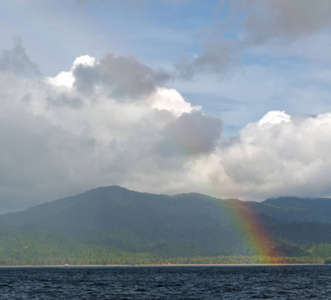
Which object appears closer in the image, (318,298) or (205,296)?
(318,298)

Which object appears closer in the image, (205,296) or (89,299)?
(89,299)

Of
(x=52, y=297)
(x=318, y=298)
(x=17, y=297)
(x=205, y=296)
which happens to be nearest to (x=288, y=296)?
(x=318, y=298)

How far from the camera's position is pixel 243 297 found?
13512cm

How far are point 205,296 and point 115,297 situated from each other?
2504 cm

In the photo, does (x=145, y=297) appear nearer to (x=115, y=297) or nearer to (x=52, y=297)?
(x=115, y=297)

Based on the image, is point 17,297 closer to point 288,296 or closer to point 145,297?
point 145,297

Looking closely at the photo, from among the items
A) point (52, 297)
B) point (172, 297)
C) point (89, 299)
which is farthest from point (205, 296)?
point (52, 297)

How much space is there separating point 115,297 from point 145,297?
26.3 ft

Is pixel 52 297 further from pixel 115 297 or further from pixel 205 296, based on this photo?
pixel 205 296

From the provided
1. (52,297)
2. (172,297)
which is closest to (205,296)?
(172,297)

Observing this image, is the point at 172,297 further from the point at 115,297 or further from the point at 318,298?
the point at 318,298

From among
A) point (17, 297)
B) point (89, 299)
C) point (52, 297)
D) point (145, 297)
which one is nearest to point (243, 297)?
point (145, 297)

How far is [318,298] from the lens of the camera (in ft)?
428

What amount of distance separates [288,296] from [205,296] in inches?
881
